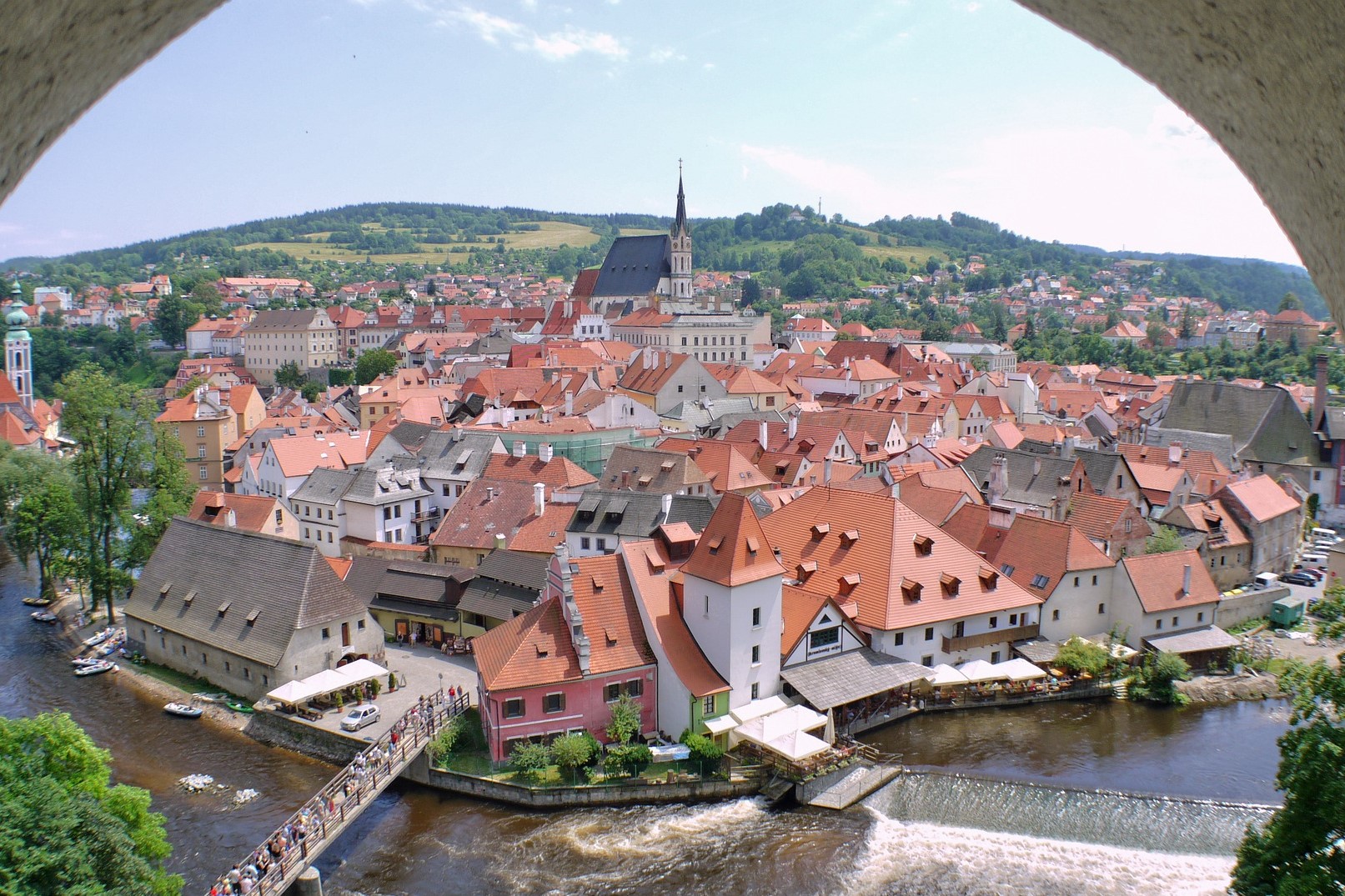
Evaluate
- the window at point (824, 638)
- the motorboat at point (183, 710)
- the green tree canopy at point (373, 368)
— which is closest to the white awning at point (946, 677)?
the window at point (824, 638)

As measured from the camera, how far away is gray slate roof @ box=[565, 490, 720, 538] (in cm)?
3250

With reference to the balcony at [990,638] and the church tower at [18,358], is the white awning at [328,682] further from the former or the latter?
the church tower at [18,358]

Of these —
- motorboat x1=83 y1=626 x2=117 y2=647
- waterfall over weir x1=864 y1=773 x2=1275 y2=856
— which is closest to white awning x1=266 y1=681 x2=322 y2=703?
motorboat x1=83 y1=626 x2=117 y2=647

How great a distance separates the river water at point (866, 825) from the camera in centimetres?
1911

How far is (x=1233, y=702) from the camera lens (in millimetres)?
27781

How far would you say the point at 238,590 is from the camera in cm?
3031

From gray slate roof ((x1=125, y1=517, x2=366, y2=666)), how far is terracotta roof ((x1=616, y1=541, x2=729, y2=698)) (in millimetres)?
9063

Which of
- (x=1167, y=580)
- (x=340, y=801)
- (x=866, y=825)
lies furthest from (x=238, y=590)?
(x=1167, y=580)

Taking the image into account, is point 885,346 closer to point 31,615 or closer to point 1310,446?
point 1310,446

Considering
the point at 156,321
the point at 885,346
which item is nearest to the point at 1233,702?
the point at 885,346

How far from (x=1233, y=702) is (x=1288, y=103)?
30.1 m

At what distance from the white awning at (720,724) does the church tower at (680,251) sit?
8254 centimetres

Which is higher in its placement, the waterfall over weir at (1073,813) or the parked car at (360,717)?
the parked car at (360,717)

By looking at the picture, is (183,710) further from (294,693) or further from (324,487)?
(324,487)
